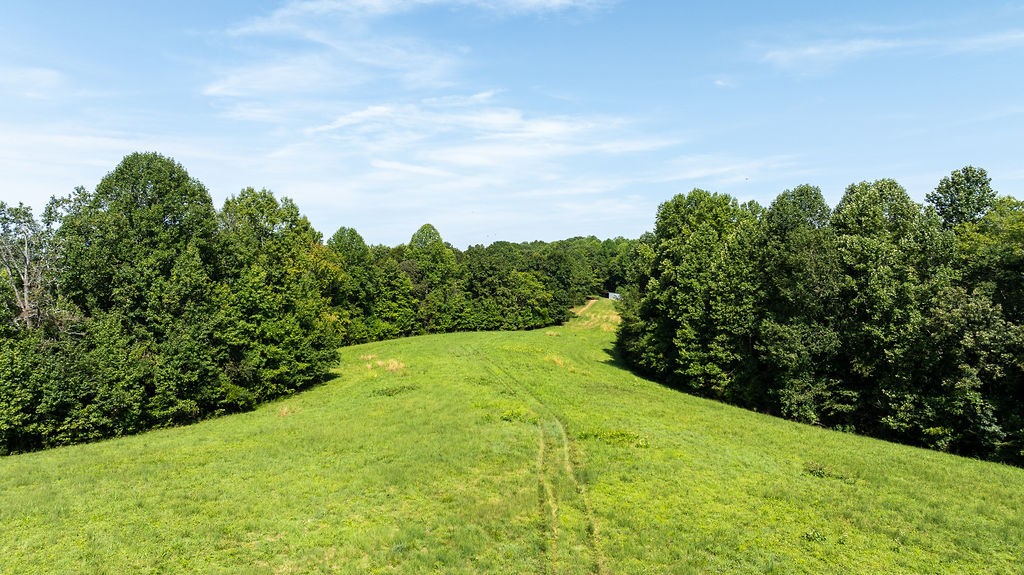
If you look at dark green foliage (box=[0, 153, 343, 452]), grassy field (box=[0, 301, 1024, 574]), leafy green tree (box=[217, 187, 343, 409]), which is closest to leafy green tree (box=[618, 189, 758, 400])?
grassy field (box=[0, 301, 1024, 574])

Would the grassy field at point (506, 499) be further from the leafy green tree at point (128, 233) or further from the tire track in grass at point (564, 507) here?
the leafy green tree at point (128, 233)

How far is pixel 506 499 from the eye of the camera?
1875 cm

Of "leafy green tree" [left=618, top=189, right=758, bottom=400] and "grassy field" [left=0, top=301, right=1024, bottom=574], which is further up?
"leafy green tree" [left=618, top=189, right=758, bottom=400]

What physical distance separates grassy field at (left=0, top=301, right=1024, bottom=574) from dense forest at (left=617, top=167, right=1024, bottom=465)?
4.10m

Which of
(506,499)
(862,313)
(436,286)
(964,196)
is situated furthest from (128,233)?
(964,196)

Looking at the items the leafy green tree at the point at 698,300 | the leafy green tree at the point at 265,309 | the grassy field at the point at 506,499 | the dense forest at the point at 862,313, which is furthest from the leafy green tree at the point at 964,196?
the leafy green tree at the point at 265,309

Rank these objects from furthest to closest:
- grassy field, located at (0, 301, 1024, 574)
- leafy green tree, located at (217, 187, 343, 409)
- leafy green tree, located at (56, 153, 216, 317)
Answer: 1. leafy green tree, located at (217, 187, 343, 409)
2. leafy green tree, located at (56, 153, 216, 317)
3. grassy field, located at (0, 301, 1024, 574)

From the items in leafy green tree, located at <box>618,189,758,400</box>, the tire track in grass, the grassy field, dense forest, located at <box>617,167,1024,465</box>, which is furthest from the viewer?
leafy green tree, located at <box>618,189,758,400</box>

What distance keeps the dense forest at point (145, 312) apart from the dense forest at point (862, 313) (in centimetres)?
3588

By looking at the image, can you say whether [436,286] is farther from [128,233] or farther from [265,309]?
[128,233]

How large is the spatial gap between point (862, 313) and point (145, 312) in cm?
5026

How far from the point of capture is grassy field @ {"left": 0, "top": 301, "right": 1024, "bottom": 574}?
1467 centimetres

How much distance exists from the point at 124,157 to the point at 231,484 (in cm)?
2858

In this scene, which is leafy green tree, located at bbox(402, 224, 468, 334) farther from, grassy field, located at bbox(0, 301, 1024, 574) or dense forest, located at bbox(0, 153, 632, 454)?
grassy field, located at bbox(0, 301, 1024, 574)
